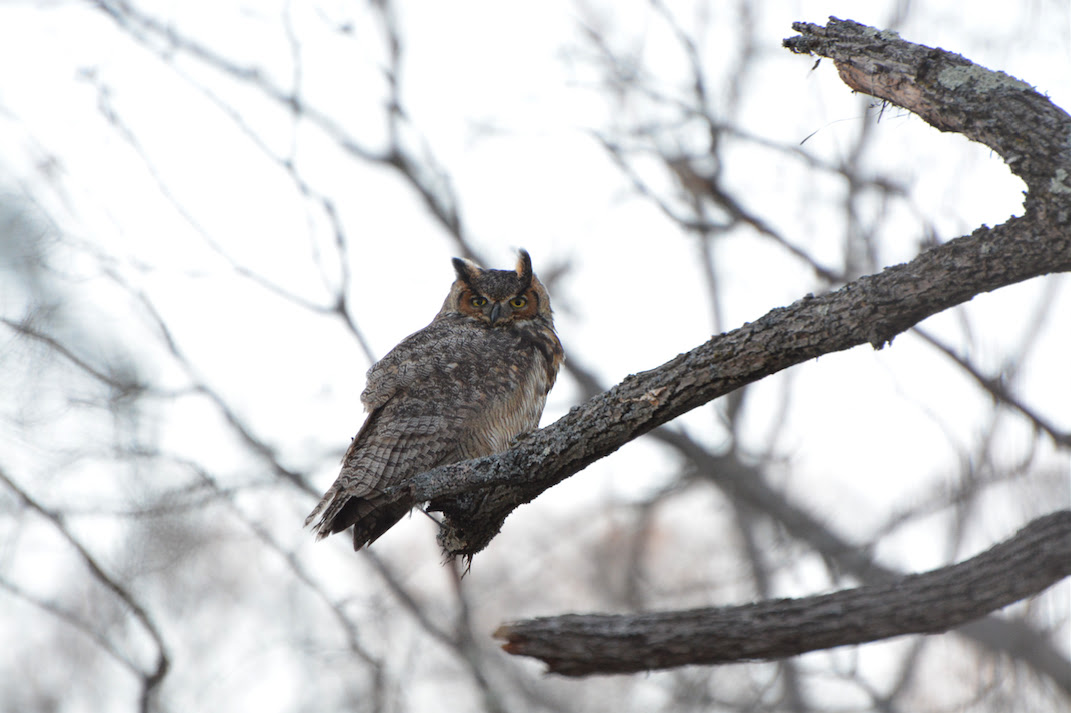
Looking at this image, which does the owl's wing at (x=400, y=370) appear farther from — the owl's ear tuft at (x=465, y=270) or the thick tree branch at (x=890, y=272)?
the thick tree branch at (x=890, y=272)

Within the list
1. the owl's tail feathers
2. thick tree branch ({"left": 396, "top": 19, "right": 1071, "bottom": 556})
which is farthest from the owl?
thick tree branch ({"left": 396, "top": 19, "right": 1071, "bottom": 556})

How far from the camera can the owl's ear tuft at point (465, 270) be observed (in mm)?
4672

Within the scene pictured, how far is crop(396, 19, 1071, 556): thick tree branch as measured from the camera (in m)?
2.05

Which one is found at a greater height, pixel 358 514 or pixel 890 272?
pixel 890 272

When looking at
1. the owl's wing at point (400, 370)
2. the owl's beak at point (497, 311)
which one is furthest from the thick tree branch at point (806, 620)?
the owl's beak at point (497, 311)

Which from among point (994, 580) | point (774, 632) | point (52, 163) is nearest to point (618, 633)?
point (774, 632)

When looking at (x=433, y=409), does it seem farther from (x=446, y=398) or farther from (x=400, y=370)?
(x=400, y=370)

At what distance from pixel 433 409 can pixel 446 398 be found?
8 centimetres

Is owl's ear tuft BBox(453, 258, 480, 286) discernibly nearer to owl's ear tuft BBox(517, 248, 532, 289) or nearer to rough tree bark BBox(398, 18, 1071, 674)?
owl's ear tuft BBox(517, 248, 532, 289)

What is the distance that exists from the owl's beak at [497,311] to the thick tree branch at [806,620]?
2596mm

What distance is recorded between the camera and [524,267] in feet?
15.6

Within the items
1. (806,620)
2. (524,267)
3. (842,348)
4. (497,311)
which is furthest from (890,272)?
(524,267)

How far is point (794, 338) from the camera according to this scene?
2.19 metres

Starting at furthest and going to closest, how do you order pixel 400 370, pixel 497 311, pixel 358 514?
pixel 497 311
pixel 400 370
pixel 358 514
